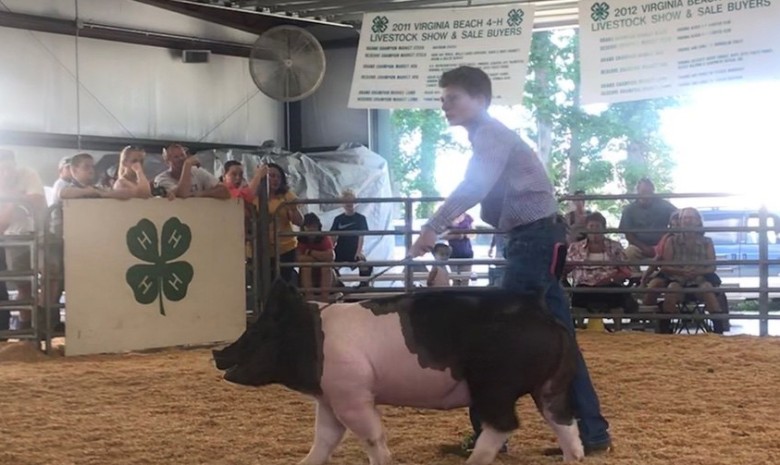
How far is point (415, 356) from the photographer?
3592 millimetres

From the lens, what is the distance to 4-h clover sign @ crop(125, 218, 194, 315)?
7.93m

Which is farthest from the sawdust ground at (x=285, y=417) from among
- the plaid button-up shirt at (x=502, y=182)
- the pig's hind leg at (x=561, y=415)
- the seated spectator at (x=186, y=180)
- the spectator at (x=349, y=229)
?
the spectator at (x=349, y=229)

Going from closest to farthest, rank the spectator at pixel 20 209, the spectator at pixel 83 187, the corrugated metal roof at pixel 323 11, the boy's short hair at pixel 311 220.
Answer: the spectator at pixel 83 187
the spectator at pixel 20 209
the boy's short hair at pixel 311 220
the corrugated metal roof at pixel 323 11

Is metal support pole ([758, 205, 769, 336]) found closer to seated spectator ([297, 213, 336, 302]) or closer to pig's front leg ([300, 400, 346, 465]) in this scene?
seated spectator ([297, 213, 336, 302])

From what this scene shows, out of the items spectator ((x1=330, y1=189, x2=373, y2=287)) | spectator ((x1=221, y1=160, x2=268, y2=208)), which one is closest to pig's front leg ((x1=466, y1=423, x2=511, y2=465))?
spectator ((x1=221, y1=160, x2=268, y2=208))

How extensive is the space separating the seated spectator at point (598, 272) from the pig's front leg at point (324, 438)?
5936mm

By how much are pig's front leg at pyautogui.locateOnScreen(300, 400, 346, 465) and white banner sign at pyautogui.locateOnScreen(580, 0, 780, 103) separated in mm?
6493

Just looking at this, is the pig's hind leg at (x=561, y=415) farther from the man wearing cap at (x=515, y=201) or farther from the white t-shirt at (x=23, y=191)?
the white t-shirt at (x=23, y=191)

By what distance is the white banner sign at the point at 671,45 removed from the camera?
9.05 m

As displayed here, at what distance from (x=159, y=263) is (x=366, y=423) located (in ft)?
15.7

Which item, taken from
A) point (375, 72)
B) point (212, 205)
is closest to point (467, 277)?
point (375, 72)

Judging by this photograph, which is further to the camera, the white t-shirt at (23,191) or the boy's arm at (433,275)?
the boy's arm at (433,275)

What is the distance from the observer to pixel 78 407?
5.45 m

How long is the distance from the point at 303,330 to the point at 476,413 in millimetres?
680
